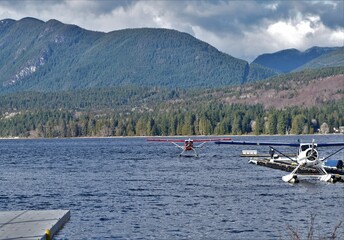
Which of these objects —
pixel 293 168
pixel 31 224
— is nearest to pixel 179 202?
pixel 31 224

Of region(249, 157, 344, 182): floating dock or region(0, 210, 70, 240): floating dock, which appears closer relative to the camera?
region(0, 210, 70, 240): floating dock

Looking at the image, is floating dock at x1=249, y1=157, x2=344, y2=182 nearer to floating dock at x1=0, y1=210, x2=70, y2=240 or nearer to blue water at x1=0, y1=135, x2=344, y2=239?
blue water at x1=0, y1=135, x2=344, y2=239

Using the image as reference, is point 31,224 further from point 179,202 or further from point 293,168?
point 293,168

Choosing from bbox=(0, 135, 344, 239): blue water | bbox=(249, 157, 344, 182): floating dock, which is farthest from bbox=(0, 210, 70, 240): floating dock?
bbox=(249, 157, 344, 182): floating dock

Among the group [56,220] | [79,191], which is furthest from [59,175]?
[56,220]

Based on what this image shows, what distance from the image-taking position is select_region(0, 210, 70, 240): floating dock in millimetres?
27781

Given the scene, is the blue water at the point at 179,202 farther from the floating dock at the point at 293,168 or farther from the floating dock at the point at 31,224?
the floating dock at the point at 293,168

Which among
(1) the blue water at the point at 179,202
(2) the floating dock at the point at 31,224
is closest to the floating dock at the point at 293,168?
(1) the blue water at the point at 179,202

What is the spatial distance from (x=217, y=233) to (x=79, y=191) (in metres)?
21.2

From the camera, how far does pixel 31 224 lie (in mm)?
30672

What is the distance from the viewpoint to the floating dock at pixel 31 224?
27781 millimetres

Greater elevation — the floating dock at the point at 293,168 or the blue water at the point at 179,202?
the floating dock at the point at 293,168

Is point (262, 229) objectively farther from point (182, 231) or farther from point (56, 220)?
point (56, 220)

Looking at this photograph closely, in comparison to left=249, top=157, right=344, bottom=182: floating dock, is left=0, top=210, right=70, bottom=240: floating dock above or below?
below
